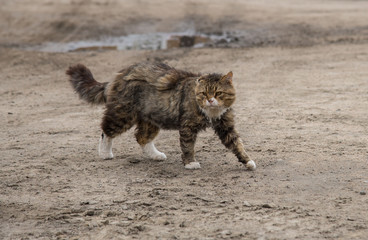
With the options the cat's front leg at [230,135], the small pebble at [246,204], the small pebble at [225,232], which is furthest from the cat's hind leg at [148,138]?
the small pebble at [225,232]

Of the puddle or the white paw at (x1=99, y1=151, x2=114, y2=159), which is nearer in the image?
the white paw at (x1=99, y1=151, x2=114, y2=159)

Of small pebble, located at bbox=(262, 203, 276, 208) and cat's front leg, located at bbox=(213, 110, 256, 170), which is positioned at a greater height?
cat's front leg, located at bbox=(213, 110, 256, 170)

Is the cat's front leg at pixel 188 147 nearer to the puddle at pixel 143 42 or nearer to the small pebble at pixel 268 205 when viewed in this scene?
the small pebble at pixel 268 205

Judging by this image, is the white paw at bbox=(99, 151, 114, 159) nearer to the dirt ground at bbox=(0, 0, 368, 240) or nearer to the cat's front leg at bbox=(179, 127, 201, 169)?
the dirt ground at bbox=(0, 0, 368, 240)

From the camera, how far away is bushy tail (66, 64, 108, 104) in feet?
27.5

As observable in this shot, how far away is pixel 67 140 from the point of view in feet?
30.0

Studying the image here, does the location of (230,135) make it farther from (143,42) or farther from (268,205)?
(143,42)

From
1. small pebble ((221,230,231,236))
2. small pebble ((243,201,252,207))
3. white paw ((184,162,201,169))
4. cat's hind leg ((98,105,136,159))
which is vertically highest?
cat's hind leg ((98,105,136,159))

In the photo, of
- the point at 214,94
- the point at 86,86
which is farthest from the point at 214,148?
the point at 86,86

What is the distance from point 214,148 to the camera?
8.53m

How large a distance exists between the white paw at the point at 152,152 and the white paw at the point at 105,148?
1.48 feet

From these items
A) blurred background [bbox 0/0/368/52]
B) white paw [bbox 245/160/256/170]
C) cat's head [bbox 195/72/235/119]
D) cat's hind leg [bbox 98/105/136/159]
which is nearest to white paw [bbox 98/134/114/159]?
cat's hind leg [bbox 98/105/136/159]

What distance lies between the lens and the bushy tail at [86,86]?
8367 millimetres

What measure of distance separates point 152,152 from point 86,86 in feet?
4.24
